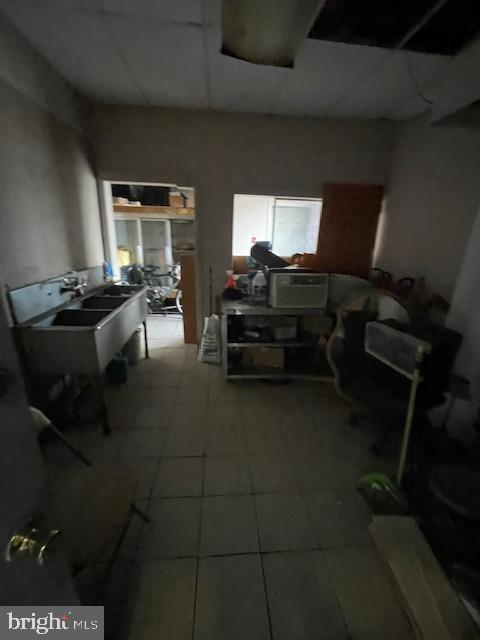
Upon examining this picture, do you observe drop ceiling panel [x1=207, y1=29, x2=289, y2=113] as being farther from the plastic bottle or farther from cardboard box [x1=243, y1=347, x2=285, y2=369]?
cardboard box [x1=243, y1=347, x2=285, y2=369]

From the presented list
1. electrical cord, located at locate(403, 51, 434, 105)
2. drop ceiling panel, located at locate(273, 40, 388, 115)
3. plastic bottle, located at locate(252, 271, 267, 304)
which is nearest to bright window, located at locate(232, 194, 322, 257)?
drop ceiling panel, located at locate(273, 40, 388, 115)

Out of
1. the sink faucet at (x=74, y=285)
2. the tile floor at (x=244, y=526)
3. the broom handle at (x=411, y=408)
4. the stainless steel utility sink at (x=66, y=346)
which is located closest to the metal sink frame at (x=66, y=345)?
the stainless steel utility sink at (x=66, y=346)

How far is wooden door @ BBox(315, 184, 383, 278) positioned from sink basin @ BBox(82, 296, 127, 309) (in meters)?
2.03

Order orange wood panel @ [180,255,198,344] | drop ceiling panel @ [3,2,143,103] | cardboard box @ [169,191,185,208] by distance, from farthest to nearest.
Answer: cardboard box @ [169,191,185,208]
orange wood panel @ [180,255,198,344]
drop ceiling panel @ [3,2,143,103]

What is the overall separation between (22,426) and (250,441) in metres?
1.54

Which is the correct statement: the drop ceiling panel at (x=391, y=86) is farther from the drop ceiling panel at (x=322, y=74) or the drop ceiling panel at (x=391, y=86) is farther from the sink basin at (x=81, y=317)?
the sink basin at (x=81, y=317)

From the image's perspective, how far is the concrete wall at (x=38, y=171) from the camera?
4.96 ft

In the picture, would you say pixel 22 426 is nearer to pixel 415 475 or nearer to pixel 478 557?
pixel 478 557

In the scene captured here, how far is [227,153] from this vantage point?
264cm

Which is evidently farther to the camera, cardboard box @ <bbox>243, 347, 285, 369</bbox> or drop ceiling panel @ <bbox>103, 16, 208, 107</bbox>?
cardboard box @ <bbox>243, 347, 285, 369</bbox>

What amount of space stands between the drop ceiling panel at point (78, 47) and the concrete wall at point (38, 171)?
9cm

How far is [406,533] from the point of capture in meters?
1.16

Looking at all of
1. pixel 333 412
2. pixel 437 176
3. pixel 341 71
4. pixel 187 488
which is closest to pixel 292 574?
pixel 187 488

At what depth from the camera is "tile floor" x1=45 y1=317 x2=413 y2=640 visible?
96 centimetres
